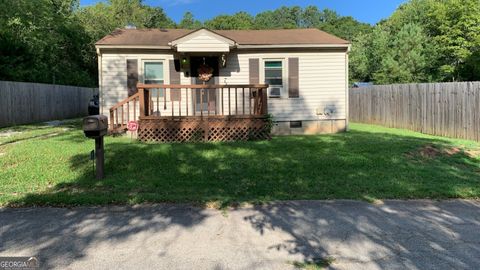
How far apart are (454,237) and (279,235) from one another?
186cm

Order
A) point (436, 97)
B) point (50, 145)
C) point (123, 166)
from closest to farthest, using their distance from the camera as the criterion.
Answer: point (123, 166) < point (50, 145) < point (436, 97)

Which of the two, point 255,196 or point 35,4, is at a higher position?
point 35,4

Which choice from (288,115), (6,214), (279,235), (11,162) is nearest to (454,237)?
(279,235)

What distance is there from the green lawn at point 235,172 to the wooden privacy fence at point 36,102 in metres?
7.74

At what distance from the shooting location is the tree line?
24.2 metres

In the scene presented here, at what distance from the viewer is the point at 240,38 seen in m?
14.4

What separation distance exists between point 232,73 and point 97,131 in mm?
7944

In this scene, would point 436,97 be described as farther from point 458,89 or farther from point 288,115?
point 288,115

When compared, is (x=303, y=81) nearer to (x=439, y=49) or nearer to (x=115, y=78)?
(x=115, y=78)

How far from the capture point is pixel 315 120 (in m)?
14.0

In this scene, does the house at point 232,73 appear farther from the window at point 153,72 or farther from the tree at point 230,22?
the tree at point 230,22

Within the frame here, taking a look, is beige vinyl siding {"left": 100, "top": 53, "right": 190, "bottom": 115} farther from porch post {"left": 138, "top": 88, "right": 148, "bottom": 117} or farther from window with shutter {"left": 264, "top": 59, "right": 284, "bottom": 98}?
window with shutter {"left": 264, "top": 59, "right": 284, "bottom": 98}

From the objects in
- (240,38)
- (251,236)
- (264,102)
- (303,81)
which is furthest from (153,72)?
(251,236)

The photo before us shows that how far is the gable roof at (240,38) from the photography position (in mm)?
13273
